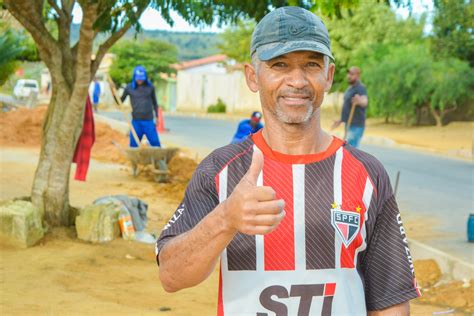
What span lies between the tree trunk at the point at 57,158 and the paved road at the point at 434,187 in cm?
395

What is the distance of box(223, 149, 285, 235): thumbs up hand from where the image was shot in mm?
1861

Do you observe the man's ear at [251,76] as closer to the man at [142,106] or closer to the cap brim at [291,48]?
the cap brim at [291,48]

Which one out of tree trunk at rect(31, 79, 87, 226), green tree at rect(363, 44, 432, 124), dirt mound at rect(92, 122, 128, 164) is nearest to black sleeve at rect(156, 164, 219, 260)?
tree trunk at rect(31, 79, 87, 226)

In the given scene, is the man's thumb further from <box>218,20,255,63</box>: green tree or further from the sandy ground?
<box>218,20,255,63</box>: green tree

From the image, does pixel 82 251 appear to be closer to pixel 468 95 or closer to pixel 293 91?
pixel 293 91

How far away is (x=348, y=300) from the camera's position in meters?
2.27

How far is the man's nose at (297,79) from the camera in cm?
231

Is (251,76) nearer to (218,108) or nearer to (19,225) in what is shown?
(19,225)

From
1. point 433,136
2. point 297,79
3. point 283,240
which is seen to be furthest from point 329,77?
point 433,136


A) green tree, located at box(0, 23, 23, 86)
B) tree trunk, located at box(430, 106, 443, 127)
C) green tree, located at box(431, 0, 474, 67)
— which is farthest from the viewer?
tree trunk, located at box(430, 106, 443, 127)

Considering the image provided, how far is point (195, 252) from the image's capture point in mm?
2133

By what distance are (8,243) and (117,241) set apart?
110 cm

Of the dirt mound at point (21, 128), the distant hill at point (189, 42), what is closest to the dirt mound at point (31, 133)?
the dirt mound at point (21, 128)

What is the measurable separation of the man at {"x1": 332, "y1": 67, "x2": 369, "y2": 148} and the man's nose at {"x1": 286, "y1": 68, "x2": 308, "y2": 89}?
34.1ft
